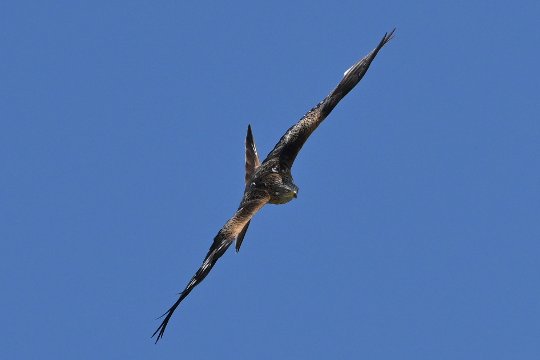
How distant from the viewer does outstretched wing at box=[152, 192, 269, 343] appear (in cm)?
1995

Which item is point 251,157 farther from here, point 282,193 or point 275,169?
point 282,193

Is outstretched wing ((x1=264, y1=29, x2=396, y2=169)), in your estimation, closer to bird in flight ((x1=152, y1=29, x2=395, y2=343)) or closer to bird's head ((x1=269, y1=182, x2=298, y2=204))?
bird in flight ((x1=152, y1=29, x2=395, y2=343))

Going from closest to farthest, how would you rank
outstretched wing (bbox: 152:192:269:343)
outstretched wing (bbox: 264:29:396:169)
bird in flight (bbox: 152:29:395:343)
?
outstretched wing (bbox: 152:192:269:343) < bird in flight (bbox: 152:29:395:343) < outstretched wing (bbox: 264:29:396:169)

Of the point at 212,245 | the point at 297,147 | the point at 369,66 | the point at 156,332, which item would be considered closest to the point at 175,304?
the point at 156,332

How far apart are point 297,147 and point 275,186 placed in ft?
5.42

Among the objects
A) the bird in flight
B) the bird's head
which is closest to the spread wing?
the bird in flight

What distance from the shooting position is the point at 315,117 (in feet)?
84.0

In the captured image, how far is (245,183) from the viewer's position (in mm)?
25062

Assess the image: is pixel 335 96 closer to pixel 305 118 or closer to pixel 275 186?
pixel 305 118

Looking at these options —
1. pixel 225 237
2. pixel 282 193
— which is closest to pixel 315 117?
pixel 282 193

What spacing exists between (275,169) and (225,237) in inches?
119

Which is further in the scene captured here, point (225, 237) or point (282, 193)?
point (282, 193)

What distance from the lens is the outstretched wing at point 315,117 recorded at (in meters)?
25.1

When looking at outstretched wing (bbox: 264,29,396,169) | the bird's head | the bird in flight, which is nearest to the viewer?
the bird in flight
